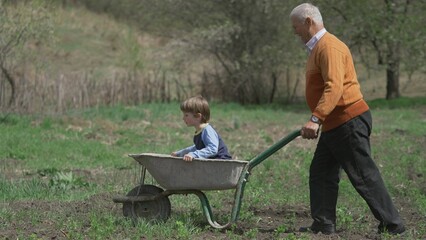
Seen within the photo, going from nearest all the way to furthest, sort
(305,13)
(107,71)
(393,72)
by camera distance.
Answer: (305,13), (393,72), (107,71)

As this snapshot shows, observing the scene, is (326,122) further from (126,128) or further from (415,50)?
(415,50)

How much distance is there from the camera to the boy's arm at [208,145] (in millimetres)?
6340

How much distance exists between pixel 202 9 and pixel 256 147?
543 inches

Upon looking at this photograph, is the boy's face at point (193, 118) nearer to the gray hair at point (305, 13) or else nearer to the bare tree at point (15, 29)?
the gray hair at point (305, 13)

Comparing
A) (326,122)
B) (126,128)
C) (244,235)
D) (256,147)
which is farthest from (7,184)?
(126,128)

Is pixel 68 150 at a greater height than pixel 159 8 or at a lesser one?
lesser

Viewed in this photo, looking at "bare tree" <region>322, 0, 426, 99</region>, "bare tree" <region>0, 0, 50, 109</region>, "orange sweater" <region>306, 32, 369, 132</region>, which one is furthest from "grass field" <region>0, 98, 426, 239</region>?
"bare tree" <region>322, 0, 426, 99</region>

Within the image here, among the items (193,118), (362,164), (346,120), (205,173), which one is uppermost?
(346,120)

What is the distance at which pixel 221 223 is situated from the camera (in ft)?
21.9

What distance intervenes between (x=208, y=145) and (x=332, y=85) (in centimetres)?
120

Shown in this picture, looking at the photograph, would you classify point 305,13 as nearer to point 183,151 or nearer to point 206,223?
point 183,151

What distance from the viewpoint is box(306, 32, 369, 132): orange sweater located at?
582 centimetres

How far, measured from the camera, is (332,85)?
229 inches

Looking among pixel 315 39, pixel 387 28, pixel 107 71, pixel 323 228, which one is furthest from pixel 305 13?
pixel 107 71
